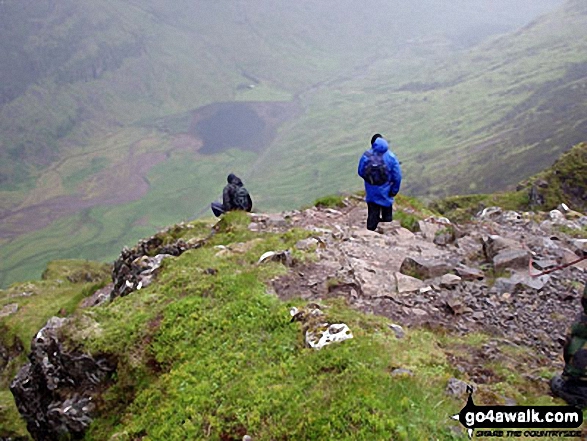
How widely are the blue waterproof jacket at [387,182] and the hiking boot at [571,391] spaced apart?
10.4 metres

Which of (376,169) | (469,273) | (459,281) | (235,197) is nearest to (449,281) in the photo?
(459,281)

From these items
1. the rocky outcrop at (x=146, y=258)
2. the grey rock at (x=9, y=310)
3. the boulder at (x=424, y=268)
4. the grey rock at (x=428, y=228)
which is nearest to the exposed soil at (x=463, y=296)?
the boulder at (x=424, y=268)

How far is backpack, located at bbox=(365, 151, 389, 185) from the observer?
18.7 m

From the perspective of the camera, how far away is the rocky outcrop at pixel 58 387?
42.2 feet

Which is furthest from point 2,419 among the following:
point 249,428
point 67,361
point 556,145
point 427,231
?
point 556,145

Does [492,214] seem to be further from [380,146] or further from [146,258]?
[146,258]

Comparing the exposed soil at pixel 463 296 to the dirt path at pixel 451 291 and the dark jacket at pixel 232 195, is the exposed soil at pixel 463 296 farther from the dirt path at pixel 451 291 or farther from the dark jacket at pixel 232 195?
the dark jacket at pixel 232 195

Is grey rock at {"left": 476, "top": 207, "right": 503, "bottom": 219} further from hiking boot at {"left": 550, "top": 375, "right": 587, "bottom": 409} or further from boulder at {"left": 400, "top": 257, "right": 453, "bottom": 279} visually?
hiking boot at {"left": 550, "top": 375, "right": 587, "bottom": 409}

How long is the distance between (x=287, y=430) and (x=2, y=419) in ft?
77.2

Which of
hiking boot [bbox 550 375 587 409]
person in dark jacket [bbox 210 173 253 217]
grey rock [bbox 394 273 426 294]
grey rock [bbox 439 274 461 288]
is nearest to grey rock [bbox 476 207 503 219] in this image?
grey rock [bbox 439 274 461 288]

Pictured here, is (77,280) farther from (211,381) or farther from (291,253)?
(211,381)

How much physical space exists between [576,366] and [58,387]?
1325 cm

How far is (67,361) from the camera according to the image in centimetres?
1338

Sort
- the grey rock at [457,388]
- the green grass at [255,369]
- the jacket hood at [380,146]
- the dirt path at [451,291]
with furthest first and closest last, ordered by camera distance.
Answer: the jacket hood at [380,146]
the dirt path at [451,291]
the grey rock at [457,388]
the green grass at [255,369]
